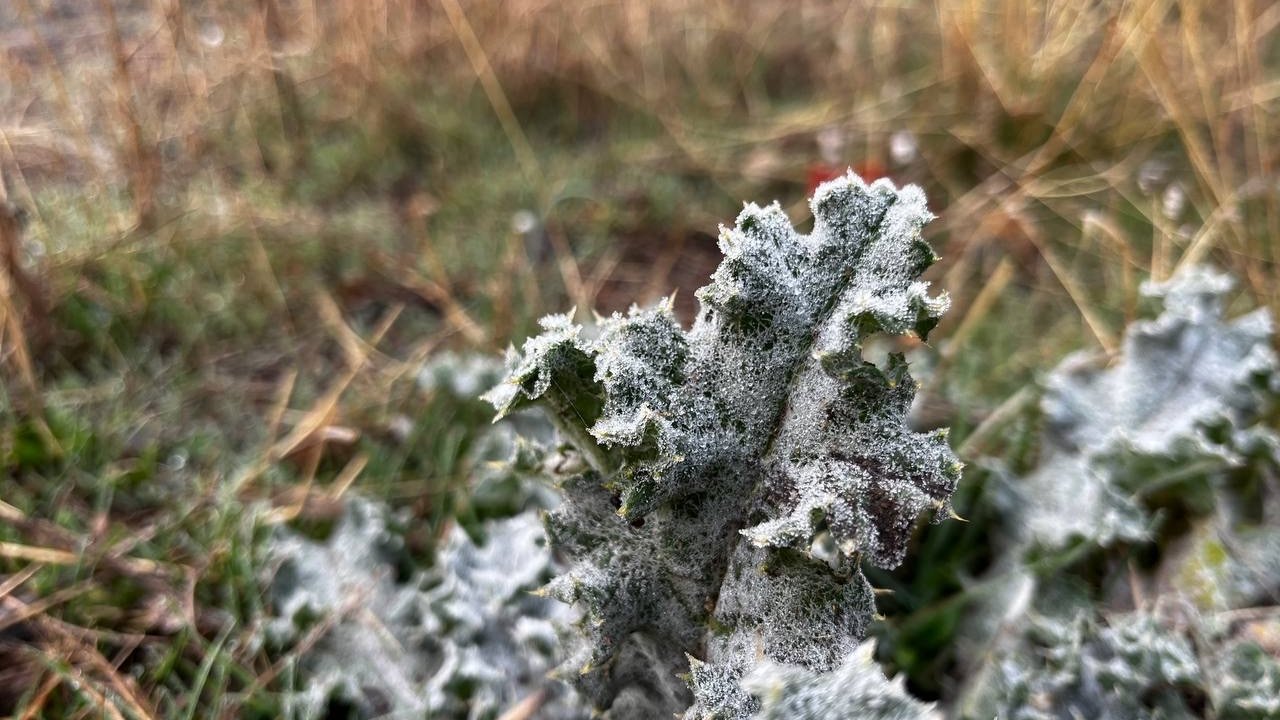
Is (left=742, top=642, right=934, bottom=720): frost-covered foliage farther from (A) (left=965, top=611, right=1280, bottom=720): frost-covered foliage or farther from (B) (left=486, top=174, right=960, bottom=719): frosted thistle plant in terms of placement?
(A) (left=965, top=611, right=1280, bottom=720): frost-covered foliage

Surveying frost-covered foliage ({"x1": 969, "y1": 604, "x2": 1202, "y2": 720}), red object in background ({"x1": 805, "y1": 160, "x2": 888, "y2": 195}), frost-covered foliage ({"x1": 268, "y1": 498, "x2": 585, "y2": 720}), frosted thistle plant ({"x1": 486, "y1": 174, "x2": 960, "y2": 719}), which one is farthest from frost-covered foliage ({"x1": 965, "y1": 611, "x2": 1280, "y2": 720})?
red object in background ({"x1": 805, "y1": 160, "x2": 888, "y2": 195})

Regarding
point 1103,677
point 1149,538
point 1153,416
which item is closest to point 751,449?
point 1103,677

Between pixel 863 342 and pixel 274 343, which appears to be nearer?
pixel 863 342

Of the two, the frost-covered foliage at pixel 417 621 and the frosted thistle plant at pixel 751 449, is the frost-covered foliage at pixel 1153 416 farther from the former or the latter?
the frost-covered foliage at pixel 417 621

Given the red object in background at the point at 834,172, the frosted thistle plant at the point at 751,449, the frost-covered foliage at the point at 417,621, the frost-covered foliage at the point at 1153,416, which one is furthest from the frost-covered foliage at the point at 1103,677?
the red object in background at the point at 834,172

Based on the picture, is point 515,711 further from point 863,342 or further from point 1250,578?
point 1250,578

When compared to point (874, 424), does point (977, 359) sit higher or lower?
higher

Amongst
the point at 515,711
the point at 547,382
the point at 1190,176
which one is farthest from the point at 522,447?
the point at 1190,176
